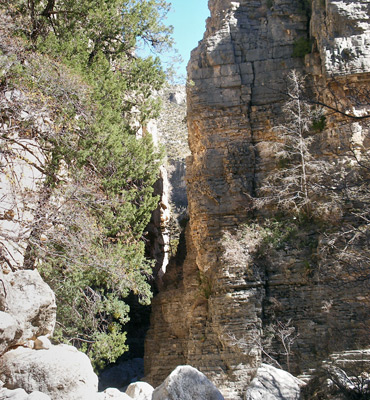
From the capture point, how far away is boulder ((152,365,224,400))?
790 cm

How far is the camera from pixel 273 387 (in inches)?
347

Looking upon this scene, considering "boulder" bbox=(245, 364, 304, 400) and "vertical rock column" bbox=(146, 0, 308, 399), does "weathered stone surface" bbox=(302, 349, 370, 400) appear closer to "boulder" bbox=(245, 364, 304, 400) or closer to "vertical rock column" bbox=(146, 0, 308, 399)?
"boulder" bbox=(245, 364, 304, 400)

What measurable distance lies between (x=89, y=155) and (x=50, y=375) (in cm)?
643

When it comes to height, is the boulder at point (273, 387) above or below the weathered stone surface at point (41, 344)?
below

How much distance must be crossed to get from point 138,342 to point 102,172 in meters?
14.1

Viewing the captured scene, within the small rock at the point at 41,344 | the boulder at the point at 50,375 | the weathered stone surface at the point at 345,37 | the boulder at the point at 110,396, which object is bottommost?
the boulder at the point at 110,396

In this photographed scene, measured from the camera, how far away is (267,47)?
20047 millimetres

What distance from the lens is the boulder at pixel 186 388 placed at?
25.9 feet

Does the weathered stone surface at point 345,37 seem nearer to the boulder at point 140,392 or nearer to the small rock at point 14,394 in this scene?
the boulder at point 140,392

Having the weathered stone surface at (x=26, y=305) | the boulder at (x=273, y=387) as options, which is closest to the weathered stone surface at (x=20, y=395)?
the weathered stone surface at (x=26, y=305)

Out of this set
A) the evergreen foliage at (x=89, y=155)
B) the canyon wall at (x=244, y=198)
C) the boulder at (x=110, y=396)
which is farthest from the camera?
the canyon wall at (x=244, y=198)

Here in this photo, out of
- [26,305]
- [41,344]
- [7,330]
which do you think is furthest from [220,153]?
[7,330]

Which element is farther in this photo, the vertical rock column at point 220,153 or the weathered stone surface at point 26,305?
the vertical rock column at point 220,153

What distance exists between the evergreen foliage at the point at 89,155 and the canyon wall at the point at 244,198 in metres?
3.88
